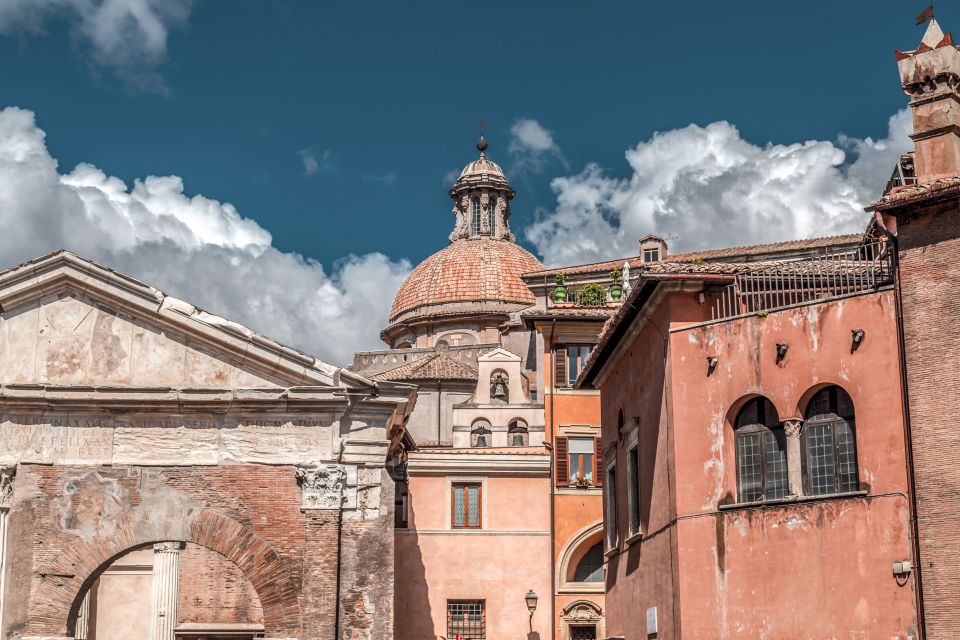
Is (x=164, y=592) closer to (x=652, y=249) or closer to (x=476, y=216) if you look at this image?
(x=652, y=249)

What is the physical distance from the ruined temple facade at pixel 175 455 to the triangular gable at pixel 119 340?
3 cm

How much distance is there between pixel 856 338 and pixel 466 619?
62.8 feet

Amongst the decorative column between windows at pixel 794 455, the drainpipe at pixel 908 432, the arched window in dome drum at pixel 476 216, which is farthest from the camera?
the arched window in dome drum at pixel 476 216

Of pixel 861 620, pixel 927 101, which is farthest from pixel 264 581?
pixel 927 101

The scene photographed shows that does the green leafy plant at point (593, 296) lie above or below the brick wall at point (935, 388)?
above

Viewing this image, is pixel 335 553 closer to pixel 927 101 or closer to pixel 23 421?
pixel 23 421

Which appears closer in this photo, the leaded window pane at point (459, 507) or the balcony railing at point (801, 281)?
the balcony railing at point (801, 281)

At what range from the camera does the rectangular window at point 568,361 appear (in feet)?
127

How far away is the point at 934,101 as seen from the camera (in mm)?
18062

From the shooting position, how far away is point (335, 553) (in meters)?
23.1

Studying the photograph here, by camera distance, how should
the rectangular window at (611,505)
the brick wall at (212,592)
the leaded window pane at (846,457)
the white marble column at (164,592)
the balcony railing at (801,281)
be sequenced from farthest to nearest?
the brick wall at (212,592), the white marble column at (164,592), the rectangular window at (611,505), the balcony railing at (801,281), the leaded window pane at (846,457)

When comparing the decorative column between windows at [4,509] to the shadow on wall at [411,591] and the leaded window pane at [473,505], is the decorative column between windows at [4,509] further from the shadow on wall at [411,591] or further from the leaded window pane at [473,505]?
the leaded window pane at [473,505]

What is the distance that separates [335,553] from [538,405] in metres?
21.9

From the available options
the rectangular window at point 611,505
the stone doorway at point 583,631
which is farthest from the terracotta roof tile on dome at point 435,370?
the rectangular window at point 611,505
